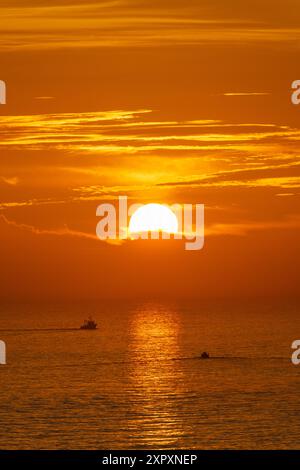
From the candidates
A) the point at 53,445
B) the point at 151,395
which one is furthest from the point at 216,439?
the point at 151,395

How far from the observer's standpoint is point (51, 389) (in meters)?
149

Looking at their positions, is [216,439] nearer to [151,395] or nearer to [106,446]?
[106,446]

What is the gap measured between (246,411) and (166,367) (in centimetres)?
5840

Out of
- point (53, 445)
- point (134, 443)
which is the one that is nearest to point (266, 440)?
point (134, 443)

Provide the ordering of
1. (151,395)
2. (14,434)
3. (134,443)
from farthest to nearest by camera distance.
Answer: (151,395)
(14,434)
(134,443)

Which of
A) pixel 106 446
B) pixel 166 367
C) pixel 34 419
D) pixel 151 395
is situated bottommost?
pixel 106 446

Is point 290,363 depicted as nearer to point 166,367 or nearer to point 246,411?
point 166,367

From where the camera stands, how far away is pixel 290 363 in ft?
623

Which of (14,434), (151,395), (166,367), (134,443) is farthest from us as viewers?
(166,367)

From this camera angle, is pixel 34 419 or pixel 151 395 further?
pixel 151 395

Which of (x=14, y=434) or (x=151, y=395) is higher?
(x=151, y=395)
